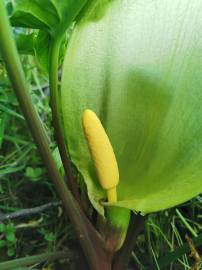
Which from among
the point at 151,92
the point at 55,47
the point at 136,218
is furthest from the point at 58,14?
the point at 136,218

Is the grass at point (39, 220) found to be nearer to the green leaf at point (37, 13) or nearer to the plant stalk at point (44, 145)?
the plant stalk at point (44, 145)

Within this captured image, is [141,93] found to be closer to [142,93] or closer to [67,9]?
[142,93]

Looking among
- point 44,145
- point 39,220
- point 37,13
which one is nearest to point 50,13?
point 37,13

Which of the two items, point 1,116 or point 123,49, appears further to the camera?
point 1,116

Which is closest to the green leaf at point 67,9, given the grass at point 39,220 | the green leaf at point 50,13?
the green leaf at point 50,13

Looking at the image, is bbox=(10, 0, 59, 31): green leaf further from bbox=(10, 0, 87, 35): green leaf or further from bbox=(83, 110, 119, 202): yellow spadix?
bbox=(83, 110, 119, 202): yellow spadix

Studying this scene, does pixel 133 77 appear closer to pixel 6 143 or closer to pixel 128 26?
pixel 128 26
